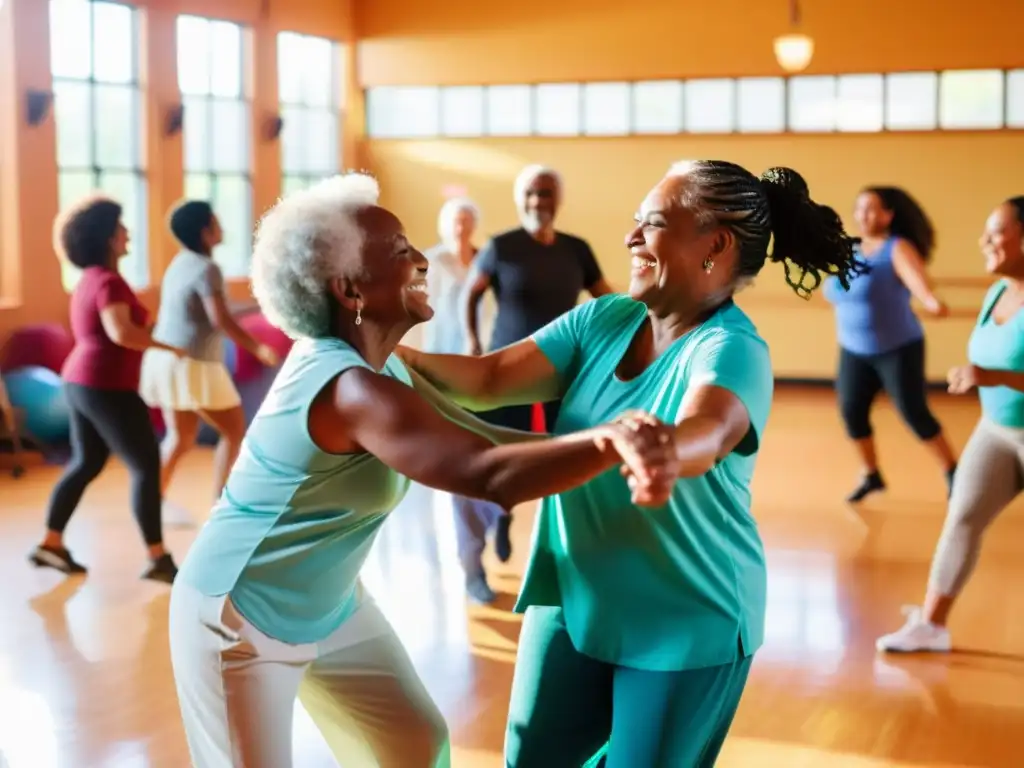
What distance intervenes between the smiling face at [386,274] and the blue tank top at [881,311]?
4761 mm

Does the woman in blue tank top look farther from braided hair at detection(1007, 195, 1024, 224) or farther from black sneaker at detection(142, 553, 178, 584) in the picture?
black sneaker at detection(142, 553, 178, 584)

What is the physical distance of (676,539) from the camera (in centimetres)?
194

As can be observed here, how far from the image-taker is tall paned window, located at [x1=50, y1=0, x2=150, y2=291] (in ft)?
30.3

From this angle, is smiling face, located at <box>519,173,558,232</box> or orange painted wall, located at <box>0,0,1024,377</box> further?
orange painted wall, located at <box>0,0,1024,377</box>

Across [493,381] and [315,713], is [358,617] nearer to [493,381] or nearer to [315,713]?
[315,713]

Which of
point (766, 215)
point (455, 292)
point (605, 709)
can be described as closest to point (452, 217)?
point (455, 292)

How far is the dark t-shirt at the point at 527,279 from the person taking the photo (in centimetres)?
538

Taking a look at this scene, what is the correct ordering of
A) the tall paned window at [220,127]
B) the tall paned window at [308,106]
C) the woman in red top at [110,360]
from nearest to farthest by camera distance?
the woman in red top at [110,360] → the tall paned window at [220,127] → the tall paned window at [308,106]

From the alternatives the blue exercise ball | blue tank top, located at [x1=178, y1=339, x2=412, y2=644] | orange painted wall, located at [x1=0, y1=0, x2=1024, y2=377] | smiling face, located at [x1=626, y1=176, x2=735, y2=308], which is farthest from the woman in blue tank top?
orange painted wall, located at [x1=0, y1=0, x2=1024, y2=377]

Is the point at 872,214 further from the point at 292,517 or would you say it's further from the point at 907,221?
the point at 292,517

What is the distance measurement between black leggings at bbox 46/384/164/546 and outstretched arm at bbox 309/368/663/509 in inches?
138

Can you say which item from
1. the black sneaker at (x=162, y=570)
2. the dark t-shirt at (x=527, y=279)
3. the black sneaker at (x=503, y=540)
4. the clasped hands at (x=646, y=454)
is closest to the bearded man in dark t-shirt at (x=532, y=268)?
the dark t-shirt at (x=527, y=279)

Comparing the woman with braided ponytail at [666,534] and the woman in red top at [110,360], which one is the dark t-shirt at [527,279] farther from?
the woman with braided ponytail at [666,534]

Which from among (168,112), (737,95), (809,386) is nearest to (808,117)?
(737,95)
